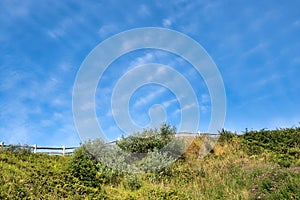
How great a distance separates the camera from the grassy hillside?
372 inches

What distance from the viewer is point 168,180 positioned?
43.2 feet

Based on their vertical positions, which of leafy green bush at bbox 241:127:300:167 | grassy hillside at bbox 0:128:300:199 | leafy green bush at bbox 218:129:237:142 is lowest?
grassy hillside at bbox 0:128:300:199

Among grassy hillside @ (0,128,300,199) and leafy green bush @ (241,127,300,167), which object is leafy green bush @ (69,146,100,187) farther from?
leafy green bush @ (241,127,300,167)

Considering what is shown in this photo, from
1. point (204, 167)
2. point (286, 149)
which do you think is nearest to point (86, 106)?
point (204, 167)

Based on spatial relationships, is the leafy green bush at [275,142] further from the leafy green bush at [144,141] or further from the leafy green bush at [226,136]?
the leafy green bush at [144,141]

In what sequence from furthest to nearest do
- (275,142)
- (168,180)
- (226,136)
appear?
(226,136) < (275,142) < (168,180)

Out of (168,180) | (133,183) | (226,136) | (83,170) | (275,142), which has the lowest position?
(133,183)

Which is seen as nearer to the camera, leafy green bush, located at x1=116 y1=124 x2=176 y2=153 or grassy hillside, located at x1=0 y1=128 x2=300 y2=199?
grassy hillside, located at x1=0 y1=128 x2=300 y2=199

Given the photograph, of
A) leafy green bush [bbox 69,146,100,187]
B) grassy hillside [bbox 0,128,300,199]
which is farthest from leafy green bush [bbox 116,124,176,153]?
leafy green bush [bbox 69,146,100,187]

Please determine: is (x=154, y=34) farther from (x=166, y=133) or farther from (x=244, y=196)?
(x=244, y=196)

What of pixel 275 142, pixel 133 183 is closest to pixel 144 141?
pixel 133 183

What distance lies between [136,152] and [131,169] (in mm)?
3018

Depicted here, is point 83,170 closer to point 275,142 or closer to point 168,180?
point 168,180

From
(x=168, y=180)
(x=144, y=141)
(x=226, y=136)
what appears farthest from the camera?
(x=226, y=136)
